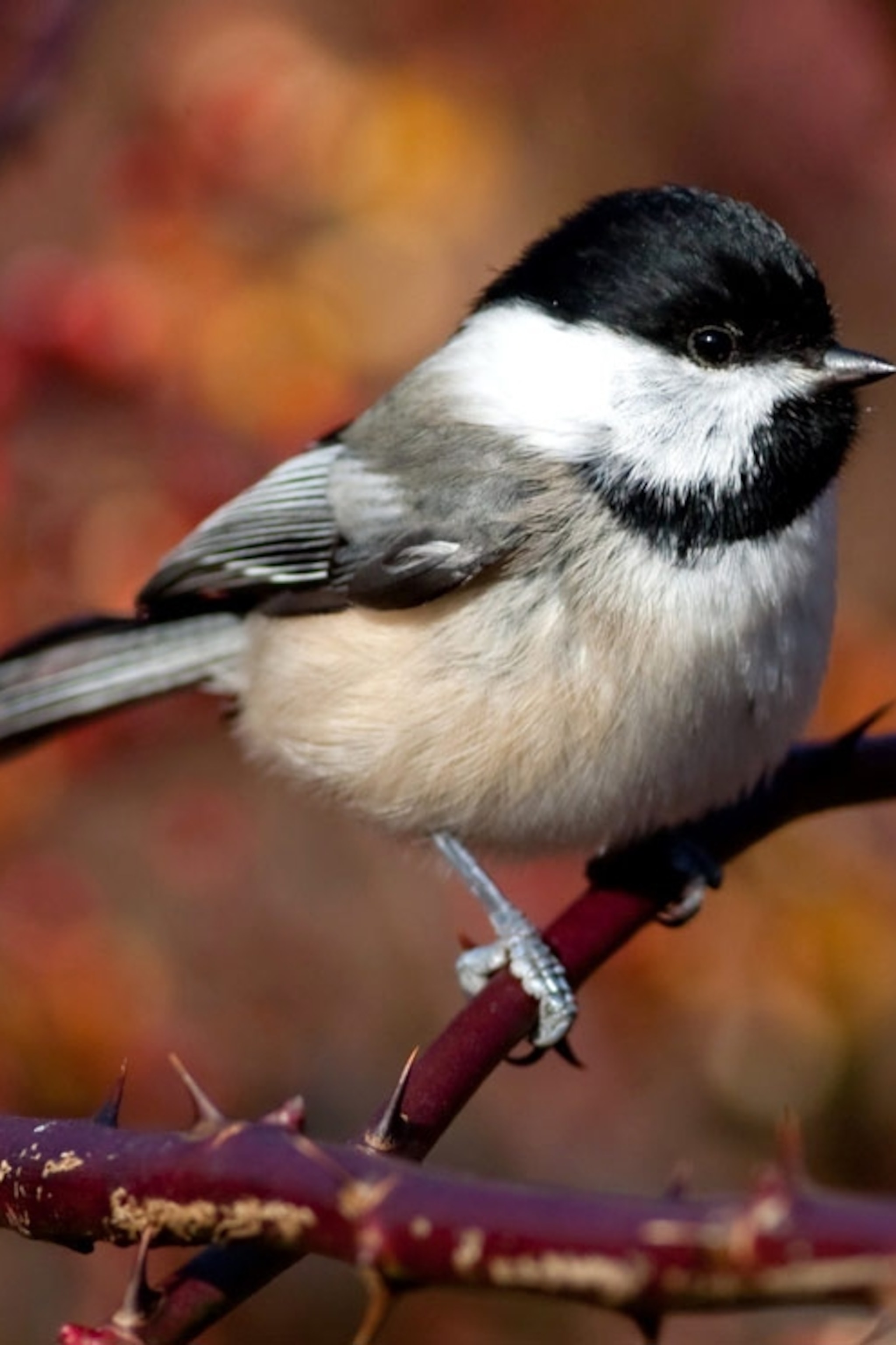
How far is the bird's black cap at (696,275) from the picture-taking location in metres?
2.05

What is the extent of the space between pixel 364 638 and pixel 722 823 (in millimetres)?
543

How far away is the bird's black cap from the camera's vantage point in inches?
80.7

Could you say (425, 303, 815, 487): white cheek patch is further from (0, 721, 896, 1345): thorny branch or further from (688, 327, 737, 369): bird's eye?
(0, 721, 896, 1345): thorny branch

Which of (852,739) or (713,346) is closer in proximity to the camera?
(852,739)

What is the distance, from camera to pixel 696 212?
2.06m

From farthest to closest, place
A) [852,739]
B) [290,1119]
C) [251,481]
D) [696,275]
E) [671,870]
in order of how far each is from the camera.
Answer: [251,481] → [671,870] → [696,275] → [852,739] → [290,1119]

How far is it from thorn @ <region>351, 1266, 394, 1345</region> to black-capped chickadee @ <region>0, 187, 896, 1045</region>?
1.01m

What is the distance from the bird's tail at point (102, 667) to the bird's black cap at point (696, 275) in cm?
89

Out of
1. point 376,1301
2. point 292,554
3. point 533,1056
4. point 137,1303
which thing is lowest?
point 533,1056

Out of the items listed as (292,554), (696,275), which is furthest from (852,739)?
(292,554)

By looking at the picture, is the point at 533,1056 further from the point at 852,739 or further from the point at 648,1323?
the point at 648,1323

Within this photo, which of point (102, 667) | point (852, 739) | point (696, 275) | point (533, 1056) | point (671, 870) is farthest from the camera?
point (102, 667)

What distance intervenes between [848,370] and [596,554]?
37cm

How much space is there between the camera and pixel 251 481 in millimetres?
2932
